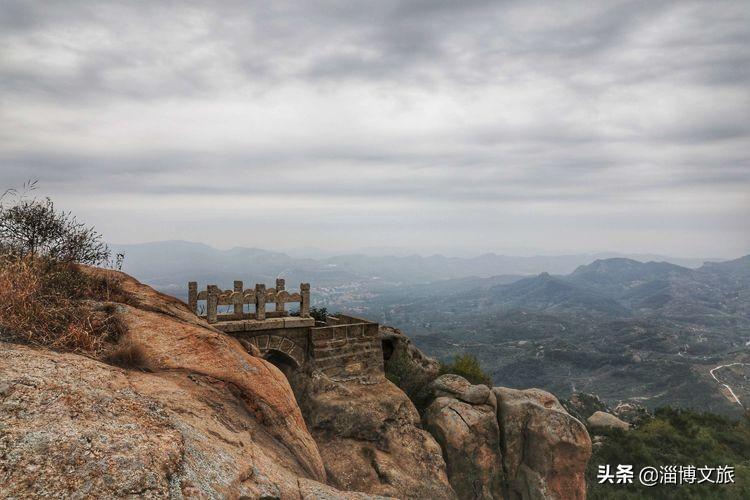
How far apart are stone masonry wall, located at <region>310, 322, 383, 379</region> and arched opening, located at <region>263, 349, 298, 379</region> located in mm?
1164

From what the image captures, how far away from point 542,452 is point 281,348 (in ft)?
50.0

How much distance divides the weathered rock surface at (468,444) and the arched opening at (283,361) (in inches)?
315

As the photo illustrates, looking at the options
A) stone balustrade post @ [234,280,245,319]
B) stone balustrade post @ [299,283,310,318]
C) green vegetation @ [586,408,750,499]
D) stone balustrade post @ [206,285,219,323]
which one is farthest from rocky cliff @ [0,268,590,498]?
green vegetation @ [586,408,750,499]

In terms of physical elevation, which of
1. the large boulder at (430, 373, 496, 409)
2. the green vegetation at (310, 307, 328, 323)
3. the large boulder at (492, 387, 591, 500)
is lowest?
the large boulder at (492, 387, 591, 500)

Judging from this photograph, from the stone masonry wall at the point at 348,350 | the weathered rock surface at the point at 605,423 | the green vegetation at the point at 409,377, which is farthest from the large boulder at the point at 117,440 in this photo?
the weathered rock surface at the point at 605,423

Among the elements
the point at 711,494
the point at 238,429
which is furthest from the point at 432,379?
the point at 711,494

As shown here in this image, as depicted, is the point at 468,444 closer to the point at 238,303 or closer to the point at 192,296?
the point at 238,303

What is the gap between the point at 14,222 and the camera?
1714cm

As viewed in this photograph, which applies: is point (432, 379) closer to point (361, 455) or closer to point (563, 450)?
point (563, 450)

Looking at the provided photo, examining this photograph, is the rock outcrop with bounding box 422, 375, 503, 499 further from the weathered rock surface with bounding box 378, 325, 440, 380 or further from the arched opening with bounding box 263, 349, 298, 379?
the arched opening with bounding box 263, 349, 298, 379

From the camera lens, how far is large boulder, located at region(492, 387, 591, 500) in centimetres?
2600

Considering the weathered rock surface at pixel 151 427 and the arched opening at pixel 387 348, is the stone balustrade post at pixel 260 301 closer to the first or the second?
the weathered rock surface at pixel 151 427

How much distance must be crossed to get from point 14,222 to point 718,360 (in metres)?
223

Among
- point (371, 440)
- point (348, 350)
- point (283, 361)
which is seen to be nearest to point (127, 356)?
point (283, 361)
